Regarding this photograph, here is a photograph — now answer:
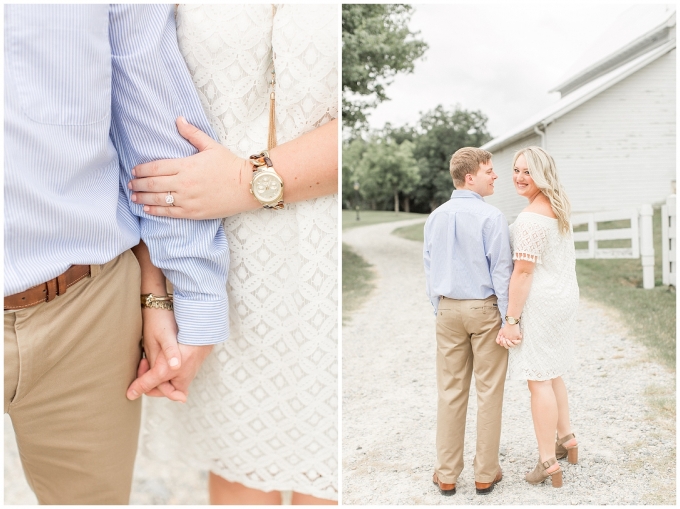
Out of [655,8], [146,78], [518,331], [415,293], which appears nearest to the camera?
[146,78]

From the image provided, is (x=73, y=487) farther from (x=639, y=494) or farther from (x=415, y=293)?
(x=415, y=293)

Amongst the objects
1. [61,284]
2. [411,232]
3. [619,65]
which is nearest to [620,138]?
[619,65]

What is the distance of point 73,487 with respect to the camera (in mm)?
1820

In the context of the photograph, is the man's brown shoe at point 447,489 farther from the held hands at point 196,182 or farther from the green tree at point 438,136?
the green tree at point 438,136

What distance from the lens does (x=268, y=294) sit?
189 cm

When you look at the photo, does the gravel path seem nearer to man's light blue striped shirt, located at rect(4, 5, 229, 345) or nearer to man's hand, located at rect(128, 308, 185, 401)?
man's hand, located at rect(128, 308, 185, 401)

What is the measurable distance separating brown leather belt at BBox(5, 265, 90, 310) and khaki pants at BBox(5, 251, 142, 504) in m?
0.02

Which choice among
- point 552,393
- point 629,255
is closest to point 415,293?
point 629,255

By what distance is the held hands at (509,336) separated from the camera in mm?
2756

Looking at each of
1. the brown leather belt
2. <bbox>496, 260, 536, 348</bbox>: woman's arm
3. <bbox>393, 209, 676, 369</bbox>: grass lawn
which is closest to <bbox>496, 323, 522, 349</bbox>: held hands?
<bbox>496, 260, 536, 348</bbox>: woman's arm

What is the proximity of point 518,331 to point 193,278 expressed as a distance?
1703 millimetres

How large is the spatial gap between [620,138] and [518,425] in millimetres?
10094

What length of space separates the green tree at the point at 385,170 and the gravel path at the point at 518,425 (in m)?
18.6

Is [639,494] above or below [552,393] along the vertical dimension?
below
